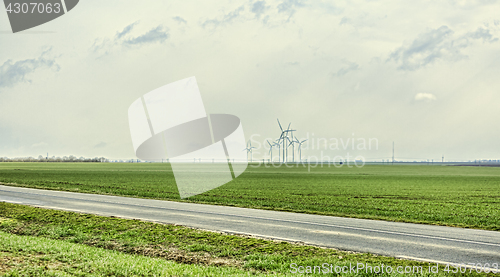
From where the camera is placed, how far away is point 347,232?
14.4m

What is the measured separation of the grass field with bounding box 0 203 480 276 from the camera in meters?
8.87

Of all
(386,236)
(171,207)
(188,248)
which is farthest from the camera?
(171,207)

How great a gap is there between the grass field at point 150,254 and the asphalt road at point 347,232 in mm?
1208

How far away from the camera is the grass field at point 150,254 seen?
8867mm

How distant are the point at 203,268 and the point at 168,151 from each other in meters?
18.9

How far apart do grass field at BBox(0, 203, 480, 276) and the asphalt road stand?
1.21 metres

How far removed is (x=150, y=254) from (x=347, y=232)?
7.81 m

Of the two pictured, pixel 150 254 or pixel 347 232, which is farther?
pixel 347 232

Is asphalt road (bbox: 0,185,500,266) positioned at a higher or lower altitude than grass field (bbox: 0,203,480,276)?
lower

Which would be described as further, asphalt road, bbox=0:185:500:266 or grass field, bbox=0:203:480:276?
asphalt road, bbox=0:185:500:266

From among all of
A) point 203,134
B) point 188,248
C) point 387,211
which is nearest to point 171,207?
point 203,134

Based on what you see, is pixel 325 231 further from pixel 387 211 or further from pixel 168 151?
pixel 168 151

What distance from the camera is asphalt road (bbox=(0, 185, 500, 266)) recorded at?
37.3 ft

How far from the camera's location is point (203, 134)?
29.2 metres
